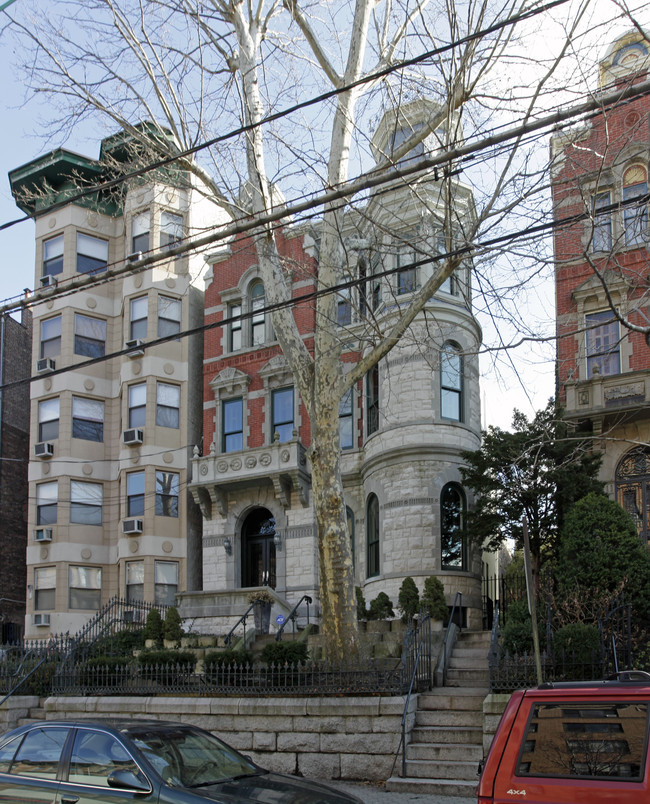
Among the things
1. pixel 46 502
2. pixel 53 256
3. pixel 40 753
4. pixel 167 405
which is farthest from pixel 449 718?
pixel 53 256

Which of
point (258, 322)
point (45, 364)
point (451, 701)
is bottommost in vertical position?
point (451, 701)

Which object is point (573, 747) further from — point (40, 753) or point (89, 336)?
point (89, 336)

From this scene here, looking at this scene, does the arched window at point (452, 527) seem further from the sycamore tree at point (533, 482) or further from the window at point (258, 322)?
the window at point (258, 322)

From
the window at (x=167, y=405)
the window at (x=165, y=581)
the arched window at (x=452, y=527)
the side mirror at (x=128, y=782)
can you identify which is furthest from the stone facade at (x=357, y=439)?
the side mirror at (x=128, y=782)

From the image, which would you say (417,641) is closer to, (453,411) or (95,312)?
(453,411)

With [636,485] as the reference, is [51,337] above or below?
above

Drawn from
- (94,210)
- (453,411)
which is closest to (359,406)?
(453,411)

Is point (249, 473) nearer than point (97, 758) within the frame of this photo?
No

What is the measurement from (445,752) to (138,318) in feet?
67.8

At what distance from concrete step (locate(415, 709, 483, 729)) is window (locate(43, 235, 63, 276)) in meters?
22.0

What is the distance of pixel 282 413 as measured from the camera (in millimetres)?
27844

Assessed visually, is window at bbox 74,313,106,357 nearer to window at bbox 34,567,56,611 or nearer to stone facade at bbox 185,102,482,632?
stone facade at bbox 185,102,482,632

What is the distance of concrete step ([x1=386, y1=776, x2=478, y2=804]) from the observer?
11148mm

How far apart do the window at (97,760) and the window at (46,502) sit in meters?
21.0
